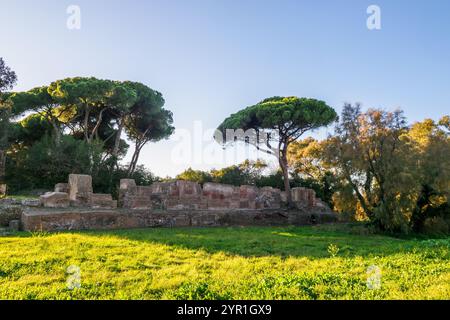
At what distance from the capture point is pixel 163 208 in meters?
12.5

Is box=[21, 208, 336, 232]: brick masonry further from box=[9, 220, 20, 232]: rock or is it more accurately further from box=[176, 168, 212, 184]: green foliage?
box=[176, 168, 212, 184]: green foliage

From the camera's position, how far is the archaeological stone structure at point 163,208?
9.88 meters

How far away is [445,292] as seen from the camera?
3.58 meters

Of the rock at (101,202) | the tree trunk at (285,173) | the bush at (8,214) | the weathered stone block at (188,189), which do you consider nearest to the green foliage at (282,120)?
the tree trunk at (285,173)

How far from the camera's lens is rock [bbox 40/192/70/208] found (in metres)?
10.6

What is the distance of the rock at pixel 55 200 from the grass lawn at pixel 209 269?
108 inches

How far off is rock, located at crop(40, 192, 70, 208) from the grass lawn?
8.96 feet

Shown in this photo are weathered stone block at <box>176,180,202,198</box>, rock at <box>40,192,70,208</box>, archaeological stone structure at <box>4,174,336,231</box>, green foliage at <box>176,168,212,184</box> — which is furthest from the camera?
green foliage at <box>176,168,212,184</box>

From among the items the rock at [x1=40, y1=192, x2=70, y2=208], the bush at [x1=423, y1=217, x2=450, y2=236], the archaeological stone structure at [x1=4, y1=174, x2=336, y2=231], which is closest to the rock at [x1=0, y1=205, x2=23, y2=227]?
the archaeological stone structure at [x1=4, y1=174, x2=336, y2=231]

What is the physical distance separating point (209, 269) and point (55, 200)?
25.5ft

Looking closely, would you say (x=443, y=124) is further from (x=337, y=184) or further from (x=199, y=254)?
(x=199, y=254)

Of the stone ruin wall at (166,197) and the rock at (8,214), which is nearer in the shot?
the rock at (8,214)

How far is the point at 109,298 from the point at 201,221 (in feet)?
29.7

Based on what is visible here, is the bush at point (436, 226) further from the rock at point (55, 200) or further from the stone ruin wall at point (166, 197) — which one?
the rock at point (55, 200)
